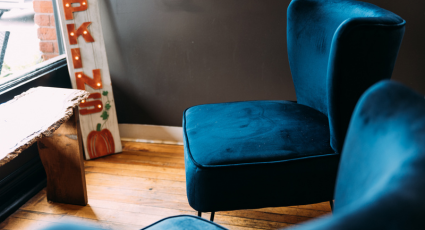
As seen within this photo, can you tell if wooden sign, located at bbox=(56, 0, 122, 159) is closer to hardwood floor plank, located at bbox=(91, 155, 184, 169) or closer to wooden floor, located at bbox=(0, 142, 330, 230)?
hardwood floor plank, located at bbox=(91, 155, 184, 169)

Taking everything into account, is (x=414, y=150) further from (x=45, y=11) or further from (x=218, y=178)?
(x=45, y=11)

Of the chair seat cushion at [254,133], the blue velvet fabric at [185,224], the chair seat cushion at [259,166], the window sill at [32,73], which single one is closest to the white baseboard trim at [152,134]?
the window sill at [32,73]

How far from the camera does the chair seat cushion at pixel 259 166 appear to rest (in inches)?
39.9

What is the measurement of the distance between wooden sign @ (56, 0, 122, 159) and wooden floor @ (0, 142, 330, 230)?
0.17 meters

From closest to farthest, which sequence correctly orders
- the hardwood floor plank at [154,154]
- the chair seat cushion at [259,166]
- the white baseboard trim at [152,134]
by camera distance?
the chair seat cushion at [259,166] < the hardwood floor plank at [154,154] < the white baseboard trim at [152,134]

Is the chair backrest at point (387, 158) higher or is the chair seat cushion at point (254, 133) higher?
the chair backrest at point (387, 158)

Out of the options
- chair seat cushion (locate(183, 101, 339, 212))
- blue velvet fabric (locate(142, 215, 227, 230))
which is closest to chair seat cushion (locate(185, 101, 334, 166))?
chair seat cushion (locate(183, 101, 339, 212))

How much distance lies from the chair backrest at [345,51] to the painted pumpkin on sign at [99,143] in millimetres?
1354

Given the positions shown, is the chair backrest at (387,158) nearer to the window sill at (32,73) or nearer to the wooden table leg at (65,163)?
the wooden table leg at (65,163)

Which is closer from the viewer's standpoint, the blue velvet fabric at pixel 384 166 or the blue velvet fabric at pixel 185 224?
the blue velvet fabric at pixel 384 166

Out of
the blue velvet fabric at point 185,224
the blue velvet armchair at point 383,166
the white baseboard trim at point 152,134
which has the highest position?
the blue velvet armchair at point 383,166

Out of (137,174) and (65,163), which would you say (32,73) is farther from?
(137,174)

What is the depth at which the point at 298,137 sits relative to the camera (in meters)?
1.11

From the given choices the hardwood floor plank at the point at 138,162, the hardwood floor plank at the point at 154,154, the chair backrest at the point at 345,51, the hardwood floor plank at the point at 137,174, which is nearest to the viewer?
the chair backrest at the point at 345,51
